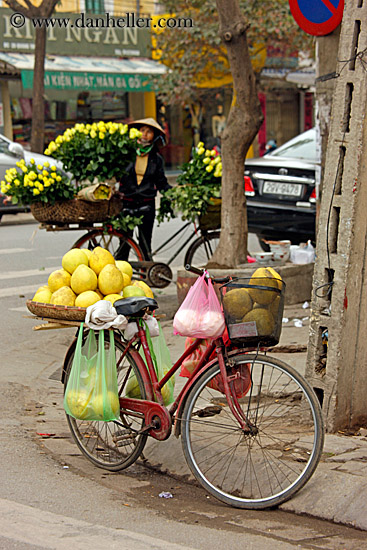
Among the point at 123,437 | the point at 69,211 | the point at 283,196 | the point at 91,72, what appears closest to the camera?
the point at 123,437

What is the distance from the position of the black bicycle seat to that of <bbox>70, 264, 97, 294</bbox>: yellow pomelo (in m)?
0.32

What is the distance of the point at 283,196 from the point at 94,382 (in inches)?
273

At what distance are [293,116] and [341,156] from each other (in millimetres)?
31533

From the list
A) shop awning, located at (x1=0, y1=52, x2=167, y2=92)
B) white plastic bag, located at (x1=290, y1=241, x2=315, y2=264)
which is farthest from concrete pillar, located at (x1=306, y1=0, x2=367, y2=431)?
shop awning, located at (x1=0, y1=52, x2=167, y2=92)

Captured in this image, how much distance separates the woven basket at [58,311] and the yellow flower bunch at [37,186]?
3255mm

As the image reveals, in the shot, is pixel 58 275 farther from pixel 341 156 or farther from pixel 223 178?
pixel 223 178

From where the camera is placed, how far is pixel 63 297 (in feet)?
15.0

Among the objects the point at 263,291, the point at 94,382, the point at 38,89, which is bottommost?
the point at 94,382

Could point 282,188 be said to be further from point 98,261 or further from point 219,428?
point 219,428

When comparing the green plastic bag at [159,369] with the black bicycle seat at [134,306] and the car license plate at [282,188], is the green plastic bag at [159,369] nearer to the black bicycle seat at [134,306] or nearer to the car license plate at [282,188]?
the black bicycle seat at [134,306]

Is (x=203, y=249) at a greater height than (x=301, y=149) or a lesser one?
lesser

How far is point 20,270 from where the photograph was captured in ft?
36.0

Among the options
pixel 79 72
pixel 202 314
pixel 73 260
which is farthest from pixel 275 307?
pixel 79 72

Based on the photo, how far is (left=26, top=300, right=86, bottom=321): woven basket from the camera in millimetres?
4421
